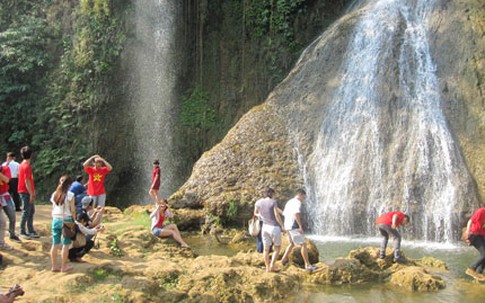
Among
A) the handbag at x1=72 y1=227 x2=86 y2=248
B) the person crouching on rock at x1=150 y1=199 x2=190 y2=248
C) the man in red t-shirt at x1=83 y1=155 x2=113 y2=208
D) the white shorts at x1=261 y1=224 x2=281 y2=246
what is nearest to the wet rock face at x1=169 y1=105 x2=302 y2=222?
the person crouching on rock at x1=150 y1=199 x2=190 y2=248

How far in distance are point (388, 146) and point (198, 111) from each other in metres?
10.3

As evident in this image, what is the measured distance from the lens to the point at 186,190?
15133mm

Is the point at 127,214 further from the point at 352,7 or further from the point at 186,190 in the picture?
the point at 352,7

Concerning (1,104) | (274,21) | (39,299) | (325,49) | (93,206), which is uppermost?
(274,21)

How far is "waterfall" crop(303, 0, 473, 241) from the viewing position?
13.4m

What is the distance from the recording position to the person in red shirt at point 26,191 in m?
9.85

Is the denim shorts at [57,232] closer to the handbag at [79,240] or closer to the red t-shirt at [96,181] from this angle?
the handbag at [79,240]

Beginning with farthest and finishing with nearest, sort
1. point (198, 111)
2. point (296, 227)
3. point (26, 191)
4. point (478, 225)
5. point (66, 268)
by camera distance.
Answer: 1. point (198, 111)
2. point (26, 191)
3. point (478, 225)
4. point (296, 227)
5. point (66, 268)

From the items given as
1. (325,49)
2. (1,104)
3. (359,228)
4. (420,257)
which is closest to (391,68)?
(325,49)

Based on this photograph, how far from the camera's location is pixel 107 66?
22.1m

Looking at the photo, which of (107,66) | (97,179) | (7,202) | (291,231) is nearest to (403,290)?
(291,231)

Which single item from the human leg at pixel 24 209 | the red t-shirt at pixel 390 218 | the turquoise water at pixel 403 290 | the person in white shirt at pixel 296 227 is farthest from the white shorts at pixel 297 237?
the human leg at pixel 24 209

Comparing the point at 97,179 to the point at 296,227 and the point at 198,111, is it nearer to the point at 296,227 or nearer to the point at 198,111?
the point at 296,227

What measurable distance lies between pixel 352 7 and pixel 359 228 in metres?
11.6
